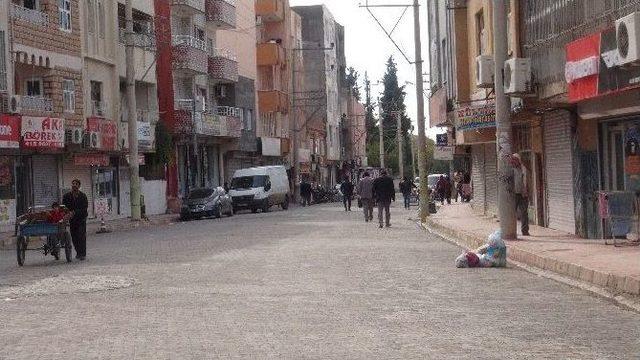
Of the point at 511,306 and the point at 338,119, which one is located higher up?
the point at 338,119

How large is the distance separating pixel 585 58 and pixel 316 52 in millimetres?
89490

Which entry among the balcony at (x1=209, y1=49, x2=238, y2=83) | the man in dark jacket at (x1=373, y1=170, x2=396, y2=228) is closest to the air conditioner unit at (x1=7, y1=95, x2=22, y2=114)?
the man in dark jacket at (x1=373, y1=170, x2=396, y2=228)

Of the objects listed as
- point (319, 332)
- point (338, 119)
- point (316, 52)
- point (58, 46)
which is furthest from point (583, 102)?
point (338, 119)

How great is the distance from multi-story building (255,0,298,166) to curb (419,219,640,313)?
57349 millimetres

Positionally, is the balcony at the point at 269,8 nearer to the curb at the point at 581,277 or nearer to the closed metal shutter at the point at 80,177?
the closed metal shutter at the point at 80,177

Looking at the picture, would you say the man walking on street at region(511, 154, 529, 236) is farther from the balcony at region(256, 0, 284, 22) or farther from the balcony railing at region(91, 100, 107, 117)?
the balcony at region(256, 0, 284, 22)

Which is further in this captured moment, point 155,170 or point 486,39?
point 155,170

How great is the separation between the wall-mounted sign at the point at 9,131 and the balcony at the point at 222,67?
26.1 meters

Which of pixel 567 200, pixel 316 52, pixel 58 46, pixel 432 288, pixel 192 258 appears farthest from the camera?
pixel 316 52

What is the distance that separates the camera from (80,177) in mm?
47594

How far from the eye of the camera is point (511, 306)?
12312 millimetres

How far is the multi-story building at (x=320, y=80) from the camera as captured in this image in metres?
105

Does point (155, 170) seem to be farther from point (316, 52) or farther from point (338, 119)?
point (338, 119)

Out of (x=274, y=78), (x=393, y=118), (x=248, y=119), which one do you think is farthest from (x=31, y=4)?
(x=393, y=118)
